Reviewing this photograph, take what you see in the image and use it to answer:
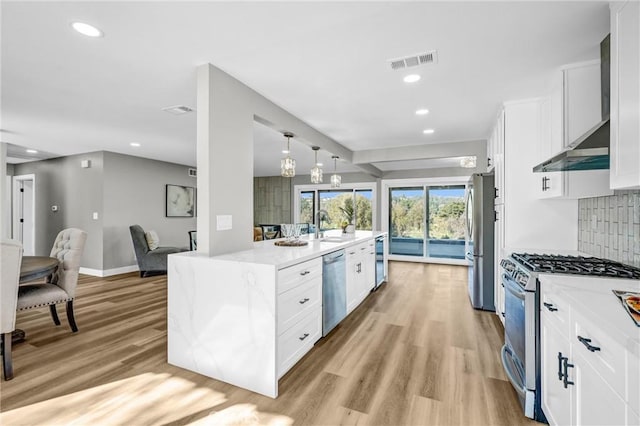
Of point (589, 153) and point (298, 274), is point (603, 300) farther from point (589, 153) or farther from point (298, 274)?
point (298, 274)

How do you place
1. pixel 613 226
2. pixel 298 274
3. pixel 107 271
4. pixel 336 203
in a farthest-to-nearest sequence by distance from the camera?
pixel 336 203, pixel 107 271, pixel 298 274, pixel 613 226

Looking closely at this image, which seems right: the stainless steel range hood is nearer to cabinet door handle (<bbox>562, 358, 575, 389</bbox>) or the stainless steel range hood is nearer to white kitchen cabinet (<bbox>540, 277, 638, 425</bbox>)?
white kitchen cabinet (<bbox>540, 277, 638, 425</bbox>)

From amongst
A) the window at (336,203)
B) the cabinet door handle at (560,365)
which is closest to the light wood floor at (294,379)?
the cabinet door handle at (560,365)

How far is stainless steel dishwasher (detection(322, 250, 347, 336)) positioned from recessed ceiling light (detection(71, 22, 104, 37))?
2293 mm

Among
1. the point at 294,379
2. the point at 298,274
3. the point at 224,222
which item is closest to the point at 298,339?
the point at 294,379

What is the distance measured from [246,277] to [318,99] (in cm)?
202

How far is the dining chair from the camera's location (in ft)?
6.91

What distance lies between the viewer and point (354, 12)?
5.62 ft

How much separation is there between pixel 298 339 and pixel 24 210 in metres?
7.96

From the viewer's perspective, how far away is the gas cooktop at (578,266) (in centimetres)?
166

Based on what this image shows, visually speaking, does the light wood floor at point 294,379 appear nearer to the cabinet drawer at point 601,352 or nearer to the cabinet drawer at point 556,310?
the cabinet drawer at point 556,310

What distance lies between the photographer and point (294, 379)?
84.0 inches

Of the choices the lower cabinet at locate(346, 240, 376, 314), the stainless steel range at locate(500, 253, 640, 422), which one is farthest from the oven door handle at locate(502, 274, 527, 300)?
the lower cabinet at locate(346, 240, 376, 314)

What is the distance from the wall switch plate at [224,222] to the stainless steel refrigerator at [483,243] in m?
3.03
